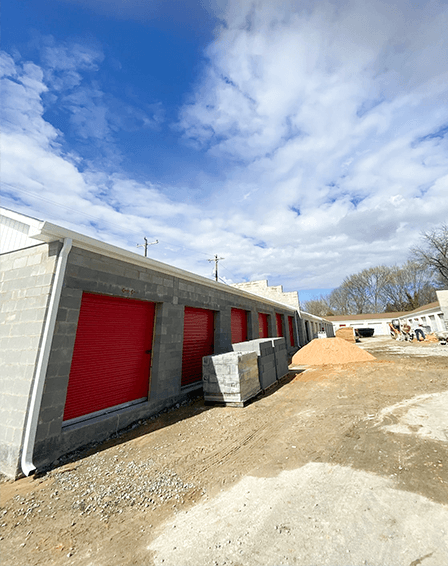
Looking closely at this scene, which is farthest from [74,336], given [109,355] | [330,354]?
[330,354]

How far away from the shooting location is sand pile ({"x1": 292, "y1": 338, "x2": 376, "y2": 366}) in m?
13.8

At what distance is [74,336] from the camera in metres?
4.92

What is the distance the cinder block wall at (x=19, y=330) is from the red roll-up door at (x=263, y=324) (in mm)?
12289

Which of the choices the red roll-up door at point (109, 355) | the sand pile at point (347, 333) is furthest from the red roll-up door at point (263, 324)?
the sand pile at point (347, 333)

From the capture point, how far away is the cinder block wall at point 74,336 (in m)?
4.46

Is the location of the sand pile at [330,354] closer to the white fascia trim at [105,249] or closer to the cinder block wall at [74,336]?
the cinder block wall at [74,336]

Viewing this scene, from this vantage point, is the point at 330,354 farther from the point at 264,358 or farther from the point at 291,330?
the point at 291,330

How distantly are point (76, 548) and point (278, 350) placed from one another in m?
8.71

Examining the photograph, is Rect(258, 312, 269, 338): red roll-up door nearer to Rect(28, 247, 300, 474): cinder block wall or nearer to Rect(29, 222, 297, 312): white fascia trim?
Rect(28, 247, 300, 474): cinder block wall

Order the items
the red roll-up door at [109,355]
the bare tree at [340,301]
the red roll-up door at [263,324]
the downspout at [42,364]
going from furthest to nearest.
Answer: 1. the bare tree at [340,301]
2. the red roll-up door at [263,324]
3. the red roll-up door at [109,355]
4. the downspout at [42,364]

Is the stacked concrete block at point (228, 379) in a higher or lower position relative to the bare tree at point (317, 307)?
lower

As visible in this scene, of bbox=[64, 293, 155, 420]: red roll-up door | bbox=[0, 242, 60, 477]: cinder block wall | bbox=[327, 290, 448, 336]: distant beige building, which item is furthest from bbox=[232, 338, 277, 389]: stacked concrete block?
bbox=[327, 290, 448, 336]: distant beige building

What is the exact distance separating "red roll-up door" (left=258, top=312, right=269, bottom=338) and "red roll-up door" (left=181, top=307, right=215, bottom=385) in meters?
6.03

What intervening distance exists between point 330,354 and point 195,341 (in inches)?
364
